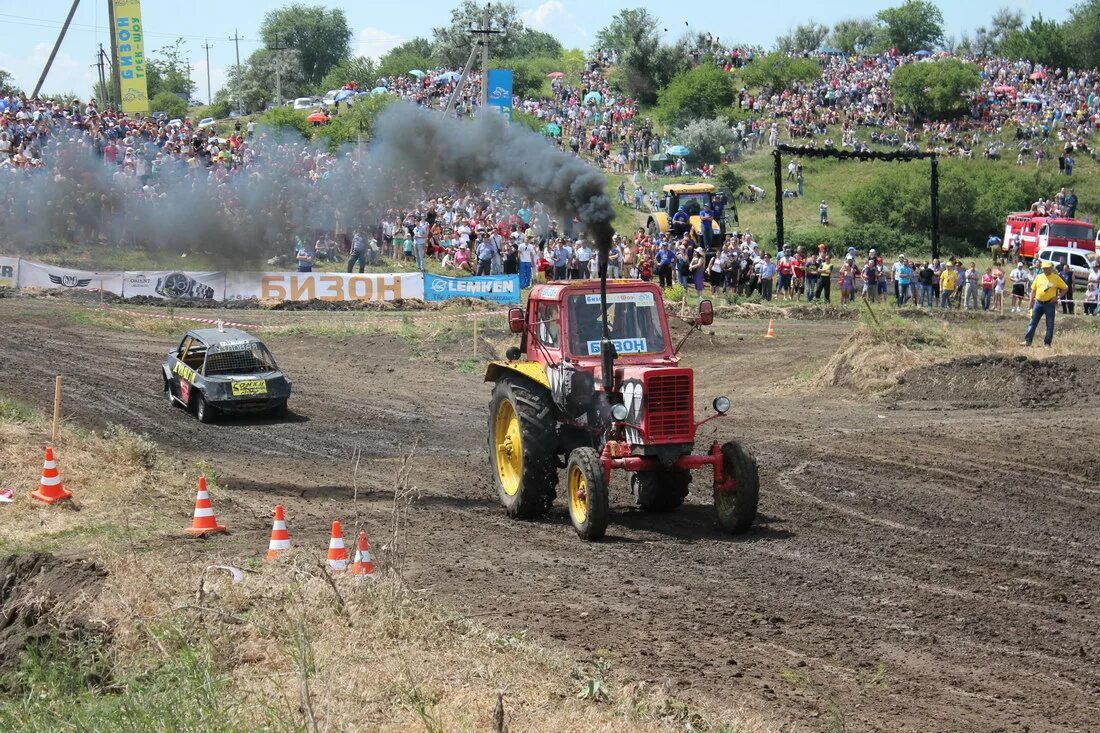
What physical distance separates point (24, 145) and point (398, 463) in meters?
14.8

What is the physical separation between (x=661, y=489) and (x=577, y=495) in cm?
140

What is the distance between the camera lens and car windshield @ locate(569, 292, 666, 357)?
11.9 meters

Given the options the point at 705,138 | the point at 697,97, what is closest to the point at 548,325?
the point at 705,138

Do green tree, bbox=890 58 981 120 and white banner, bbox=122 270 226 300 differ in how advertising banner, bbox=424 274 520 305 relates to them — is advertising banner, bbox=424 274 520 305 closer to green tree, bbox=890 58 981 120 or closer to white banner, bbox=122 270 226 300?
white banner, bbox=122 270 226 300

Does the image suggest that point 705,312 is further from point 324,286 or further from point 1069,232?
point 1069,232

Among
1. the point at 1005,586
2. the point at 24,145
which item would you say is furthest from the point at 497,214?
the point at 1005,586

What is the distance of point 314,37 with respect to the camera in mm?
90938

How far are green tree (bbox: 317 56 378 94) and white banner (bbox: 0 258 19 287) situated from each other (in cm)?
3432

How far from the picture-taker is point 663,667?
7.57 m

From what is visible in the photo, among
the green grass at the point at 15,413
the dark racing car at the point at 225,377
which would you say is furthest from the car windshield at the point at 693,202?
the green grass at the point at 15,413

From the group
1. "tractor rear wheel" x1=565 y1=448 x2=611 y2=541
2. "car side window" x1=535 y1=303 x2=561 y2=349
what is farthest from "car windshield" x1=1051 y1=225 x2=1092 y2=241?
"tractor rear wheel" x1=565 y1=448 x2=611 y2=541

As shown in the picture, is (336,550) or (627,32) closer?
(336,550)

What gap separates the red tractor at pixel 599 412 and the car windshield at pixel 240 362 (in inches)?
309

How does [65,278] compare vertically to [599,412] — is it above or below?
above
